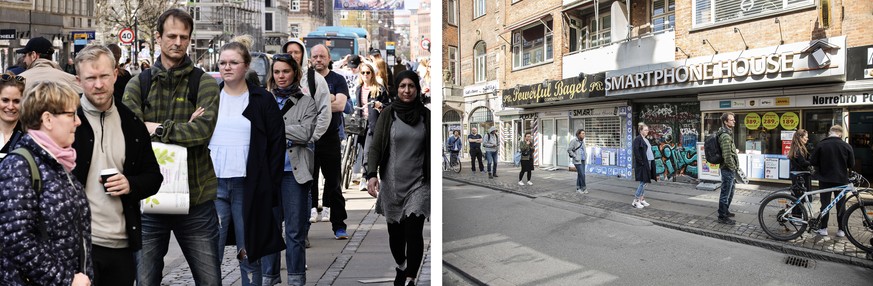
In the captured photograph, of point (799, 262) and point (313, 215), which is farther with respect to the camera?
Result: point (313, 215)

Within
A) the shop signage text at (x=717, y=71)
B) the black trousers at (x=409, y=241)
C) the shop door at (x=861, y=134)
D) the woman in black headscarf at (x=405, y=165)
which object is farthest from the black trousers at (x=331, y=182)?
the shop door at (x=861, y=134)

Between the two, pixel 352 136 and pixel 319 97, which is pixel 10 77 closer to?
pixel 319 97

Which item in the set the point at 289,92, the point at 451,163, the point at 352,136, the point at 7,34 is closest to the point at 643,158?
the point at 451,163

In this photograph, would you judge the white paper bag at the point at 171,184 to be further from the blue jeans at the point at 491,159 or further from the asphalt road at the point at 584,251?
the blue jeans at the point at 491,159

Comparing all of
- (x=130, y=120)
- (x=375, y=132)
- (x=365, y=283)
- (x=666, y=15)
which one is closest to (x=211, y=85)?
(x=130, y=120)

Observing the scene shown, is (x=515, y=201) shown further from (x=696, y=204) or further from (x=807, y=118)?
(x=807, y=118)

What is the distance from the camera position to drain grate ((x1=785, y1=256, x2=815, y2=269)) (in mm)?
1805

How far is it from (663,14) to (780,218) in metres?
0.63

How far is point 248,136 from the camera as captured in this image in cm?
337

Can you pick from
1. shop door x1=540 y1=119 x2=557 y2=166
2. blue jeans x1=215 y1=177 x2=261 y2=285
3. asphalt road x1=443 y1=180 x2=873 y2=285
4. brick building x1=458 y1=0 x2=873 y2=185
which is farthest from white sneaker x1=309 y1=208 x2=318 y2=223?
A: shop door x1=540 y1=119 x2=557 y2=166

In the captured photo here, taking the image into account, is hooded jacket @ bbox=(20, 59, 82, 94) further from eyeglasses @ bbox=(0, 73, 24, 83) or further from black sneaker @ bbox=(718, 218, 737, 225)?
black sneaker @ bbox=(718, 218, 737, 225)

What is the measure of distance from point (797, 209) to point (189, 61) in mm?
2568

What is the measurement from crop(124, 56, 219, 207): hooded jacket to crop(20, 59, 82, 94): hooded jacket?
0.89 ft

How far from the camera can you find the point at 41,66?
9.52 ft
